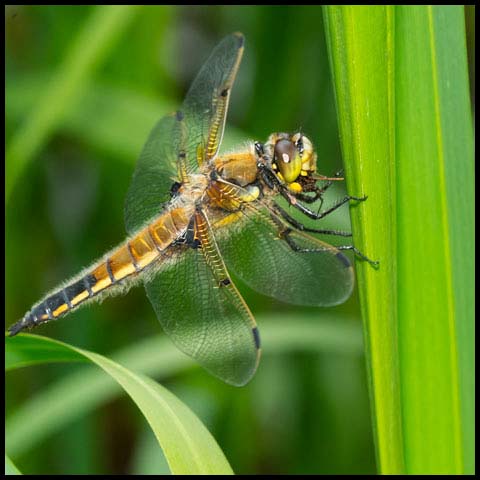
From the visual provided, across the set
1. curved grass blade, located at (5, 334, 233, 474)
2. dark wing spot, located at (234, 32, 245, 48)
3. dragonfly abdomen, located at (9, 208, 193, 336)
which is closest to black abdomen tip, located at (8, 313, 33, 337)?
dragonfly abdomen, located at (9, 208, 193, 336)

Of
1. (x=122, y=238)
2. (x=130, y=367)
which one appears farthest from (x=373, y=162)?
(x=122, y=238)

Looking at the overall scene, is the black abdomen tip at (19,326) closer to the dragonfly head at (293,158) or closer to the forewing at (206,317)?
the forewing at (206,317)

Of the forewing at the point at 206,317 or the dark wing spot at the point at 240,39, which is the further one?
the dark wing spot at the point at 240,39

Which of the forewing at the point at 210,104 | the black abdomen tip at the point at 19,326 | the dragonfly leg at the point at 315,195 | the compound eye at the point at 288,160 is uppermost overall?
the forewing at the point at 210,104

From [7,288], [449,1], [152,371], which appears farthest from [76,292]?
[449,1]

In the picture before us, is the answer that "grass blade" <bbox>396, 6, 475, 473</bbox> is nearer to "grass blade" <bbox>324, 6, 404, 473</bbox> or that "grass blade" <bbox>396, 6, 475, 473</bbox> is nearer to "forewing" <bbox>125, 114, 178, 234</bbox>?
"grass blade" <bbox>324, 6, 404, 473</bbox>

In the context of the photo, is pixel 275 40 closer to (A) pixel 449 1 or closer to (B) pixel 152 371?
(B) pixel 152 371

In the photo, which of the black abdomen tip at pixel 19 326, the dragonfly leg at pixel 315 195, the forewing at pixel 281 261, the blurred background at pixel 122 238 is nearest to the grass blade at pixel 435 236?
the forewing at pixel 281 261
